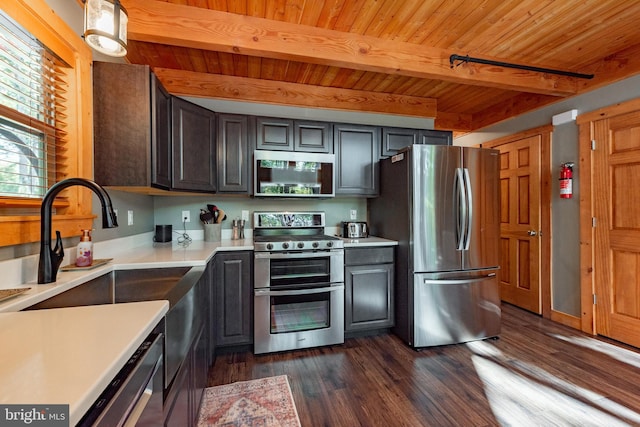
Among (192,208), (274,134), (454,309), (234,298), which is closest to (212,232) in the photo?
(192,208)

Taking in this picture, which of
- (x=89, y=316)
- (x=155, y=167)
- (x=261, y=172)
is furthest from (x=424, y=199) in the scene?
(x=89, y=316)

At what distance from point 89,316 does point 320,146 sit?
237 cm

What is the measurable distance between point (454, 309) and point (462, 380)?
640 millimetres

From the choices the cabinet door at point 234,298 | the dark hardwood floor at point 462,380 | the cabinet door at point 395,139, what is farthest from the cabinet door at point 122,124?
the cabinet door at point 395,139

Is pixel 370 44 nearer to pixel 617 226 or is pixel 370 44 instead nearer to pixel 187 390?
pixel 187 390

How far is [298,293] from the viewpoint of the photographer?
2389mm

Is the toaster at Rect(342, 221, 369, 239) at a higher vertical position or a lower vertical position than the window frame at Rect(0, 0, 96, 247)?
lower

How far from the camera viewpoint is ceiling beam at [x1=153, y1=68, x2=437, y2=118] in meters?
2.87

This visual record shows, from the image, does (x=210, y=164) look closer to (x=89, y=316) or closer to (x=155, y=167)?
(x=155, y=167)

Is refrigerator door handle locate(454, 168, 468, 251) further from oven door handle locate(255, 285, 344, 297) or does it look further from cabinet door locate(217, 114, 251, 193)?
cabinet door locate(217, 114, 251, 193)

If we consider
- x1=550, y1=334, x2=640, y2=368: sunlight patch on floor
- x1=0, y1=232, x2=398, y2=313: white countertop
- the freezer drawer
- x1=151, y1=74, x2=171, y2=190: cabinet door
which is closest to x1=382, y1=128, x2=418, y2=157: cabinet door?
x1=0, y1=232, x2=398, y2=313: white countertop

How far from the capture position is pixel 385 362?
7.28ft

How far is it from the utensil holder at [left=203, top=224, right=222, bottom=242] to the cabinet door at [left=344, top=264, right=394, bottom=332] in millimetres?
1312

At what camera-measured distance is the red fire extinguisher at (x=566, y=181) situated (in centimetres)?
280
